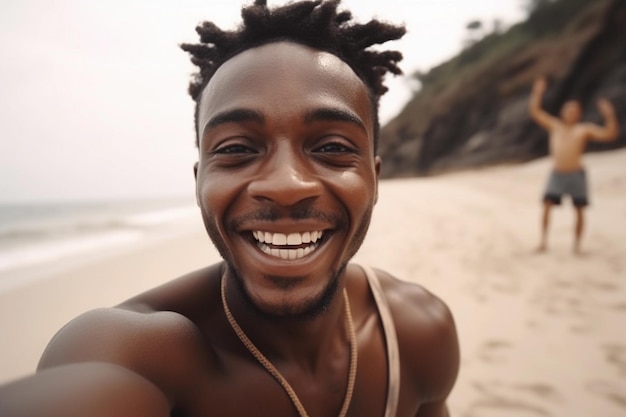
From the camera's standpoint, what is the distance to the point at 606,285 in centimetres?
335

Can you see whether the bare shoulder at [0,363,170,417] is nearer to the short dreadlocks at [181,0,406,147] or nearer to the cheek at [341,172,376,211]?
the cheek at [341,172,376,211]

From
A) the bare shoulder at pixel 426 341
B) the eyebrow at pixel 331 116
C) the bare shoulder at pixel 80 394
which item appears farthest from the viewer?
the bare shoulder at pixel 426 341

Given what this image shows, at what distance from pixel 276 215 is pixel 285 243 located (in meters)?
0.08

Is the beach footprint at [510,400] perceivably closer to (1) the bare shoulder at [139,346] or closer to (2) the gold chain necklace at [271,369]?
(2) the gold chain necklace at [271,369]

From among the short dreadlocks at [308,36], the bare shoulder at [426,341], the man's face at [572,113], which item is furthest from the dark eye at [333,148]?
the man's face at [572,113]

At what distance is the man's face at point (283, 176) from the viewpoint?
93 cm

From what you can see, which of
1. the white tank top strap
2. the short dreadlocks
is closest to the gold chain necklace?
the white tank top strap

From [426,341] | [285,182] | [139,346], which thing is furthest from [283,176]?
[426,341]

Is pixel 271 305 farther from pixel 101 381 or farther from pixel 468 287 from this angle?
pixel 468 287

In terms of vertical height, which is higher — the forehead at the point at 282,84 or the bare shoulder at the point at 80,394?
the forehead at the point at 282,84

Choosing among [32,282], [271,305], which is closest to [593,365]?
[271,305]

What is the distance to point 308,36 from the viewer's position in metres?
1.13

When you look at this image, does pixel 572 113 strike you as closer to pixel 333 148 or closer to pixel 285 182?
pixel 333 148

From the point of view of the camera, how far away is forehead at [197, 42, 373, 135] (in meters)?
0.95
